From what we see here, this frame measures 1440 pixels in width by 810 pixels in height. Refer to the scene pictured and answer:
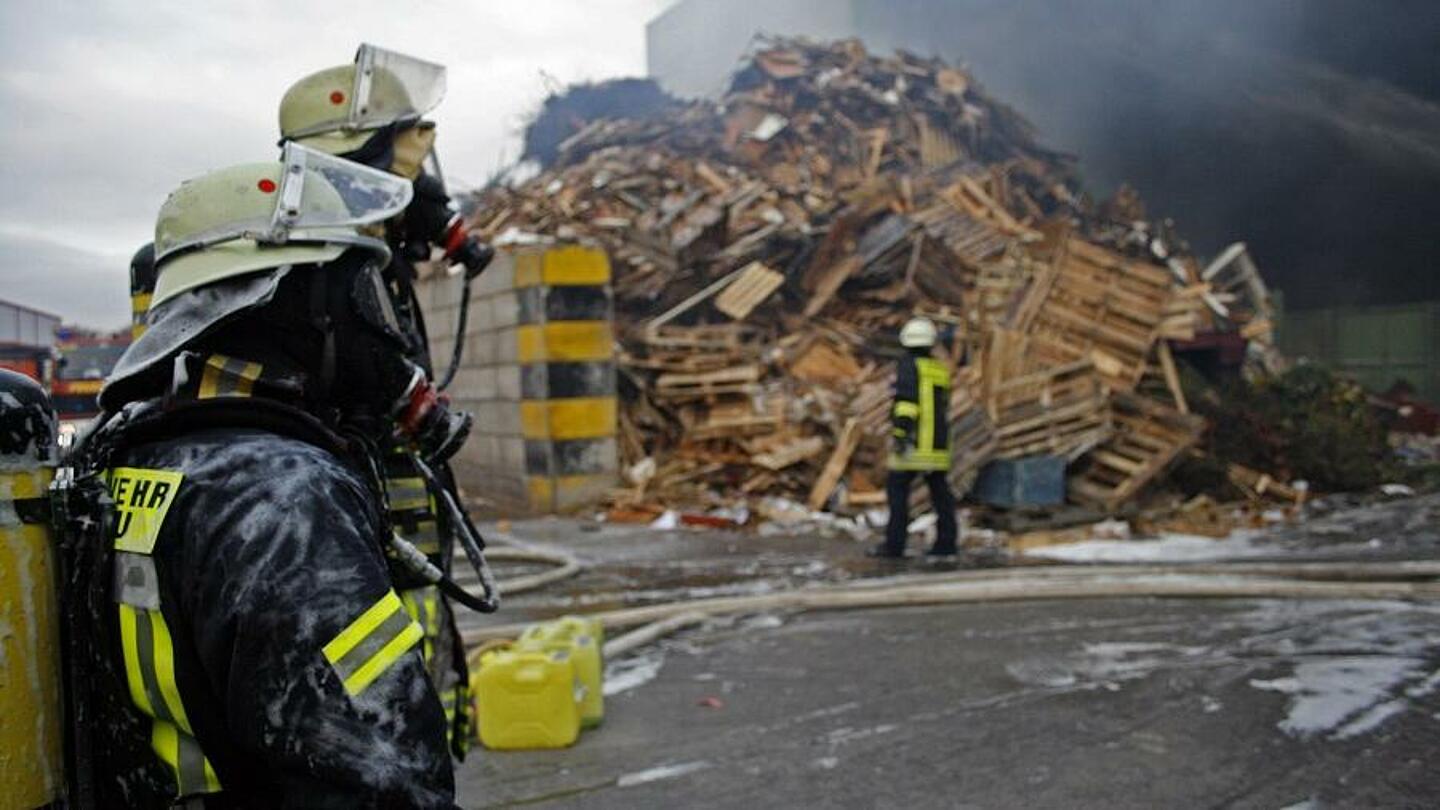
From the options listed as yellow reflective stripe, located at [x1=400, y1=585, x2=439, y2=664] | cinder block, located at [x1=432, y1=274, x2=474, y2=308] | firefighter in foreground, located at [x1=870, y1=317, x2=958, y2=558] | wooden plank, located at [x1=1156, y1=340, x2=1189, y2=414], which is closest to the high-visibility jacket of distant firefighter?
firefighter in foreground, located at [x1=870, y1=317, x2=958, y2=558]

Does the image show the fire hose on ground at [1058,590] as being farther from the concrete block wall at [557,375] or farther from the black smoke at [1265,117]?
the black smoke at [1265,117]

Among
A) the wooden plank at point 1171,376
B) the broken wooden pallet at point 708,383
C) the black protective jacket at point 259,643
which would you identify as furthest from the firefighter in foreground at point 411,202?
the wooden plank at point 1171,376

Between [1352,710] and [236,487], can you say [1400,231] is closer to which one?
[1352,710]

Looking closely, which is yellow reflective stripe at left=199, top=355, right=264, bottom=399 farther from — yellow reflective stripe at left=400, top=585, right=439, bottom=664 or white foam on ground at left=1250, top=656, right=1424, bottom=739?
white foam on ground at left=1250, top=656, right=1424, bottom=739

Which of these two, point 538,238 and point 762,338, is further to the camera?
point 538,238

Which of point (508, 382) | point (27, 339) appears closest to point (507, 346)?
point (508, 382)

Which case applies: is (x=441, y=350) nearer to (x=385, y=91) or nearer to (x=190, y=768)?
(x=385, y=91)

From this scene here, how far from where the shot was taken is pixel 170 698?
1474 millimetres

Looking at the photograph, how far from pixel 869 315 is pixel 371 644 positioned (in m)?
12.0

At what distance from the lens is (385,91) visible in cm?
331

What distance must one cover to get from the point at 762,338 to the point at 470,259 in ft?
30.3

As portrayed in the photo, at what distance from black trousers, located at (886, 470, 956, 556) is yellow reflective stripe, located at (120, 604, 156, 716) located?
6911mm

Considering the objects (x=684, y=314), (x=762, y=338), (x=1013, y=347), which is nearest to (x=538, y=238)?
(x=684, y=314)

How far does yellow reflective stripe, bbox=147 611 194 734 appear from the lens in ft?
4.81
